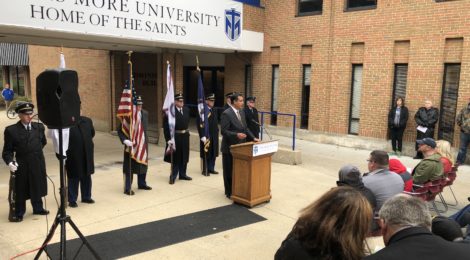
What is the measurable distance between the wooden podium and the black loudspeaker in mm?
2839

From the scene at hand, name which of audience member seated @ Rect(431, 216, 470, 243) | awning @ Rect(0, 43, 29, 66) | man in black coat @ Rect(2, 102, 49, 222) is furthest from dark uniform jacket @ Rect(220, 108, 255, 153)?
awning @ Rect(0, 43, 29, 66)

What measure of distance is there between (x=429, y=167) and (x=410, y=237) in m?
3.97

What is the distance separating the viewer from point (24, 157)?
5.85 m

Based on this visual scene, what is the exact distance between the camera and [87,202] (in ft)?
22.5

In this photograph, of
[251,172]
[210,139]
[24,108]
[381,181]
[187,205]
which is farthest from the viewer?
[210,139]

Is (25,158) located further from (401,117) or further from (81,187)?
(401,117)

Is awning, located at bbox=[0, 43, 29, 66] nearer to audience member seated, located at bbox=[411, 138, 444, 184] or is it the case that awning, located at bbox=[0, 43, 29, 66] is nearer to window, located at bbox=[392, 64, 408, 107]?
window, located at bbox=[392, 64, 408, 107]

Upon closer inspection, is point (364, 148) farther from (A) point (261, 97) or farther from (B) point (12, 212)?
(B) point (12, 212)

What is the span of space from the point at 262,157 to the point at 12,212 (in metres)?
3.82

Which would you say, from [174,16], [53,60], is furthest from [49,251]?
[53,60]

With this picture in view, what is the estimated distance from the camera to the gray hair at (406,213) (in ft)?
7.25

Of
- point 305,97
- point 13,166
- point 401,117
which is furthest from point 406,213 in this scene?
point 305,97

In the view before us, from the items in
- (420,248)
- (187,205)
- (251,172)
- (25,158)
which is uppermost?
(420,248)

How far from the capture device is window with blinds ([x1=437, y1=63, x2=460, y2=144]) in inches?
415
